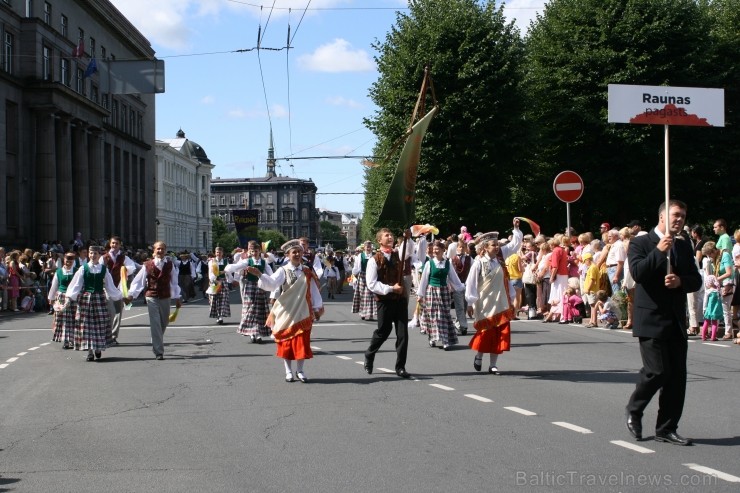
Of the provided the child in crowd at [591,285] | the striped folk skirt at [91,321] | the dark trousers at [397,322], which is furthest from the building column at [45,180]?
the dark trousers at [397,322]

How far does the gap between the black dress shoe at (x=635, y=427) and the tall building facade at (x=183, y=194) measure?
84083 millimetres

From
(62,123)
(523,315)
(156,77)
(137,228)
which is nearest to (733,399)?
(523,315)

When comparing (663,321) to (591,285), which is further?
(591,285)

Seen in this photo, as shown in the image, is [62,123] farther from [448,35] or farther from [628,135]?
[628,135]

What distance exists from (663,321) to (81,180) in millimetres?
48484

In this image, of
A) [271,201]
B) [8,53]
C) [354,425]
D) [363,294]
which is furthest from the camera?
[271,201]

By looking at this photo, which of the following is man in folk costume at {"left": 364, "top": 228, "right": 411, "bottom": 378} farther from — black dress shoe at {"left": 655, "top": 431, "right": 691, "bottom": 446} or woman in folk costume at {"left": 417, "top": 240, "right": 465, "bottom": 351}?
black dress shoe at {"left": 655, "top": 431, "right": 691, "bottom": 446}

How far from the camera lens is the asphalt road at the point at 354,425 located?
6180 millimetres

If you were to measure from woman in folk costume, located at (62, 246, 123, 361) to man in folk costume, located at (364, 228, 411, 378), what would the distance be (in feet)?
15.7

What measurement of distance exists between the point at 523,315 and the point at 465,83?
13.7 meters

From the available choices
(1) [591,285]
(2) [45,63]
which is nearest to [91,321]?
(1) [591,285]

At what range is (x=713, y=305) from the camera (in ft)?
51.1

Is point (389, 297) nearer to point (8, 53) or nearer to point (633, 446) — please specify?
point (633, 446)

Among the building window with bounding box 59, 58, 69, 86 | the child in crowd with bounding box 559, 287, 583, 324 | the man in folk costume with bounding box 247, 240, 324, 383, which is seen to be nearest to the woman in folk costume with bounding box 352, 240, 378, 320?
the child in crowd with bounding box 559, 287, 583, 324
